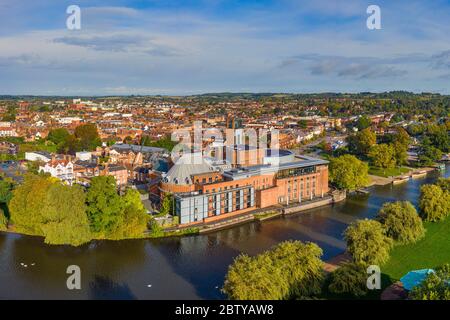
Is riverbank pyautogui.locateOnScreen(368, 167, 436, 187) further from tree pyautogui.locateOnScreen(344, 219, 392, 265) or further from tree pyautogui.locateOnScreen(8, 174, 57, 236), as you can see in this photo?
tree pyautogui.locateOnScreen(8, 174, 57, 236)

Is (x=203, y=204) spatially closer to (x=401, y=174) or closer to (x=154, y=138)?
(x=401, y=174)

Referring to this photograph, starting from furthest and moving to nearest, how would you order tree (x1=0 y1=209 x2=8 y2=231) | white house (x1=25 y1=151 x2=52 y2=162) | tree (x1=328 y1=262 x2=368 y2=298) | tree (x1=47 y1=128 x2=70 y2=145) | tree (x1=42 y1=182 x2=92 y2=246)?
tree (x1=47 y1=128 x2=70 y2=145) → white house (x1=25 y1=151 x2=52 y2=162) → tree (x1=0 y1=209 x2=8 y2=231) → tree (x1=42 y1=182 x2=92 y2=246) → tree (x1=328 y1=262 x2=368 y2=298)

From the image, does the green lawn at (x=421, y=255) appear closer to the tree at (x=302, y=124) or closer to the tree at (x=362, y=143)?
the tree at (x=362, y=143)

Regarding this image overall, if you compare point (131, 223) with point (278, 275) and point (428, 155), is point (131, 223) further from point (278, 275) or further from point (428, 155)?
point (428, 155)

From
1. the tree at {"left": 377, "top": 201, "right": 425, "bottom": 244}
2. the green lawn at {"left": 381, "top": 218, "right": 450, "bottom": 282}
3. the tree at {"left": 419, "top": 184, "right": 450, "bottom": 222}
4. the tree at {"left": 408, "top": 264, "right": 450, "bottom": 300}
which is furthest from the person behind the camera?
the tree at {"left": 419, "top": 184, "right": 450, "bottom": 222}

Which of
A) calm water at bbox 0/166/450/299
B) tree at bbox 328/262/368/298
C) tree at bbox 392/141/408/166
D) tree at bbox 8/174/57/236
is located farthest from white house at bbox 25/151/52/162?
tree at bbox 392/141/408/166
